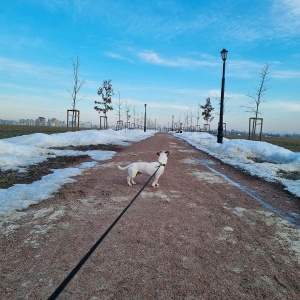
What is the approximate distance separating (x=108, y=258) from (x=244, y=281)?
5.05 ft

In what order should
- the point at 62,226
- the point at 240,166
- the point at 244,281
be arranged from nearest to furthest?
the point at 244,281
the point at 62,226
the point at 240,166

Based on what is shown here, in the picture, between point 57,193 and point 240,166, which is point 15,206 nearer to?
point 57,193

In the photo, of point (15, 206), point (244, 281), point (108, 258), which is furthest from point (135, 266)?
point (15, 206)

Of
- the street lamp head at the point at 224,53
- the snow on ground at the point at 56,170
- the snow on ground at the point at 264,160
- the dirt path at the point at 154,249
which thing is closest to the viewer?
the dirt path at the point at 154,249

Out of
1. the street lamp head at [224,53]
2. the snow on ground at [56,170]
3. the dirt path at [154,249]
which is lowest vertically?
the dirt path at [154,249]

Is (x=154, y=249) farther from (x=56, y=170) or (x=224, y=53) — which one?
(x=224, y=53)

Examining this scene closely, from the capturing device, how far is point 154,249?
3650mm

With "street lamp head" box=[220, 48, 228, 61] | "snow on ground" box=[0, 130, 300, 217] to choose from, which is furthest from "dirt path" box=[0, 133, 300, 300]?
"street lamp head" box=[220, 48, 228, 61]

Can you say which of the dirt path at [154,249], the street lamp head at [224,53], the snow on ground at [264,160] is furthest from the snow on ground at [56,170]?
the street lamp head at [224,53]

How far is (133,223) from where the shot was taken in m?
4.63

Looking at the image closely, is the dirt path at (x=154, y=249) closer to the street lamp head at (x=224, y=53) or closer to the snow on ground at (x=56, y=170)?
the snow on ground at (x=56, y=170)

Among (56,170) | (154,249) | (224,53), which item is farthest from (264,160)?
(154,249)

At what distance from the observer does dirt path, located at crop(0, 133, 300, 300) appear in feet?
9.11

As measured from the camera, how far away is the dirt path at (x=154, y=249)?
2.78 m
